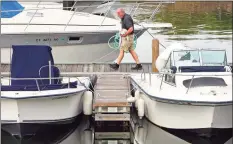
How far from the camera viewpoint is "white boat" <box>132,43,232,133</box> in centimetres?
755

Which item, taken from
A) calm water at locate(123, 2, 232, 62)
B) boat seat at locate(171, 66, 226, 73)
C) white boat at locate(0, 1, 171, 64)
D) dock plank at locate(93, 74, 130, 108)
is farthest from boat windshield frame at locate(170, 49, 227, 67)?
calm water at locate(123, 2, 232, 62)

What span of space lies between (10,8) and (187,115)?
21.8ft

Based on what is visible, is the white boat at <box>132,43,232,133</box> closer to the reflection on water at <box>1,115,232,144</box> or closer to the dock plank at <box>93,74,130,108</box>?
the reflection on water at <box>1,115,232,144</box>

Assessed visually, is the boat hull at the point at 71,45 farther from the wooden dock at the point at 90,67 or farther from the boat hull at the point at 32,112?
the boat hull at the point at 32,112

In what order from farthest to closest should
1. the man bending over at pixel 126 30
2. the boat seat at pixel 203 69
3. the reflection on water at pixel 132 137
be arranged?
the man bending over at pixel 126 30 → the boat seat at pixel 203 69 → the reflection on water at pixel 132 137

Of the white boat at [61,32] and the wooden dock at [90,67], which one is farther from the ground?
the white boat at [61,32]

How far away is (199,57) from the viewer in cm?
880

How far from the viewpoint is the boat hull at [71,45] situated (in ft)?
41.5

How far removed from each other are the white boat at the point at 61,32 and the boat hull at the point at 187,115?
16.1 feet

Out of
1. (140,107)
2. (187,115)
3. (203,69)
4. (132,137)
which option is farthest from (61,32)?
(187,115)

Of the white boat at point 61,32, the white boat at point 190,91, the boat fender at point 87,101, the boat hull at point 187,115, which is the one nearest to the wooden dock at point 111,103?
the boat fender at point 87,101

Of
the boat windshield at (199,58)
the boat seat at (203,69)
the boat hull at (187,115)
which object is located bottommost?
the boat hull at (187,115)

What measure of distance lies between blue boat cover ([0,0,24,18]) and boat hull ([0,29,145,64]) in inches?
24.6

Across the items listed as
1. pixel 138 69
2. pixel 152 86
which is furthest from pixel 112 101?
pixel 138 69
